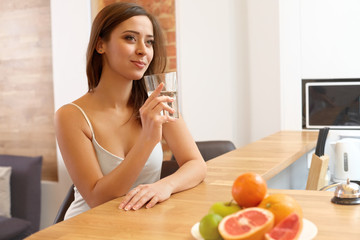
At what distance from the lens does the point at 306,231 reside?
1069 mm

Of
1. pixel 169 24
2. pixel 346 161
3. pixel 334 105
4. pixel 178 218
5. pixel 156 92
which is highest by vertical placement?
pixel 169 24

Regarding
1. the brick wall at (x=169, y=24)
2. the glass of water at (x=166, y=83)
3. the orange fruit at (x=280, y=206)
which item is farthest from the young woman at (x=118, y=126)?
the brick wall at (x=169, y=24)

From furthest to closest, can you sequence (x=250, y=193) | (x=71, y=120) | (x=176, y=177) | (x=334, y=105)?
(x=334, y=105)
(x=71, y=120)
(x=176, y=177)
(x=250, y=193)

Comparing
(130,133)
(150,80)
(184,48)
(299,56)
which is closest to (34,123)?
(184,48)

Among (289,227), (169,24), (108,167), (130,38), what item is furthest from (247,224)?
(169,24)

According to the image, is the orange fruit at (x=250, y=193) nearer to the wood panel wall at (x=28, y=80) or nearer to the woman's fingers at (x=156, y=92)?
the woman's fingers at (x=156, y=92)

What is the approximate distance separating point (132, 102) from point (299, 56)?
2103 millimetres

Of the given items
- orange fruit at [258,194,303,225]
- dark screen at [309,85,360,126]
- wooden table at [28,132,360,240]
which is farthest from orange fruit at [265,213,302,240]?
dark screen at [309,85,360,126]

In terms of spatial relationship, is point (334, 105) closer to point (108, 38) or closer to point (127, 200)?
point (108, 38)

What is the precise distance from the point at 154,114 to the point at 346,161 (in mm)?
2013

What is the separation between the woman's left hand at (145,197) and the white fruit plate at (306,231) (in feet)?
1.03

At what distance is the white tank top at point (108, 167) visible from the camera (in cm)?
183

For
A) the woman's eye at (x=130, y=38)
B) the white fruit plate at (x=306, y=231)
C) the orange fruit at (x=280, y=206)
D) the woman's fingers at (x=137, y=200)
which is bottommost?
the woman's fingers at (x=137, y=200)

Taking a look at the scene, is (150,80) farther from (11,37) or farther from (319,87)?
(11,37)
